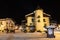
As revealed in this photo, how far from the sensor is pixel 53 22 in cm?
300

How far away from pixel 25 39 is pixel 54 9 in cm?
140

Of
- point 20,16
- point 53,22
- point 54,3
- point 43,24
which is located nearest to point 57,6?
point 54,3

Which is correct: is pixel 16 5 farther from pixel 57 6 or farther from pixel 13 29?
pixel 13 29

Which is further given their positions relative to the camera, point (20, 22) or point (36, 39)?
point (20, 22)

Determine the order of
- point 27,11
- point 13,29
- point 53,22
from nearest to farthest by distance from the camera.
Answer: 1. point 13,29
2. point 53,22
3. point 27,11

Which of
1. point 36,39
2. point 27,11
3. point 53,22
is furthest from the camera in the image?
point 27,11

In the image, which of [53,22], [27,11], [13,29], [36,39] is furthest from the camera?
[27,11]

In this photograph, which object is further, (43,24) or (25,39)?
(43,24)

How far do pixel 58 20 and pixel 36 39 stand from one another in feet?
4.31

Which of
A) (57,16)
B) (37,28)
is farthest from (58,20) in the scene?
(37,28)

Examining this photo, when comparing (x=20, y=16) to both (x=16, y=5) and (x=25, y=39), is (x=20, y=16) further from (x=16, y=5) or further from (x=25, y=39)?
(x=25, y=39)

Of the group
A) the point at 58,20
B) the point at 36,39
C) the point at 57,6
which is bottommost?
the point at 36,39

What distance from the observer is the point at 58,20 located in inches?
124

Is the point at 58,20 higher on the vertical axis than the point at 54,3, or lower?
lower
